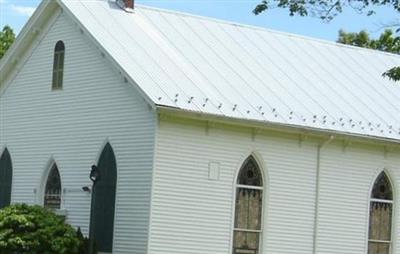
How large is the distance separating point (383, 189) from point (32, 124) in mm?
10461

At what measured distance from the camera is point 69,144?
32.0 m

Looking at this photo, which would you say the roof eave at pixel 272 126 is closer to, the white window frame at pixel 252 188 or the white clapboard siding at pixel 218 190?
the white clapboard siding at pixel 218 190

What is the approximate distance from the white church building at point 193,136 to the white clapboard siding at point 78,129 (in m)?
0.05

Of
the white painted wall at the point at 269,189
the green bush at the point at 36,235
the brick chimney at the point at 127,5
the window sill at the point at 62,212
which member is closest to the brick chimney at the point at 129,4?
the brick chimney at the point at 127,5

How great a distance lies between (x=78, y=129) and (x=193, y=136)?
13.6 ft

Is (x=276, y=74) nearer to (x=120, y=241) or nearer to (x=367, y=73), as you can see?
(x=367, y=73)

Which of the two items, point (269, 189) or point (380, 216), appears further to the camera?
point (380, 216)

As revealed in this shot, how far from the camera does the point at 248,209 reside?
100 ft

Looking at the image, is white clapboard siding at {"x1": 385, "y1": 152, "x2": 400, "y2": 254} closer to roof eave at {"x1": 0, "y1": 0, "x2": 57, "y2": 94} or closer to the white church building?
the white church building

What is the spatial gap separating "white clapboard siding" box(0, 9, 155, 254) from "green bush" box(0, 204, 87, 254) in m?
1.34

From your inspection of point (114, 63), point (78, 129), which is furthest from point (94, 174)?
point (114, 63)

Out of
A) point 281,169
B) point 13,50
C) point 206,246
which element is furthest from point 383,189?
point 13,50

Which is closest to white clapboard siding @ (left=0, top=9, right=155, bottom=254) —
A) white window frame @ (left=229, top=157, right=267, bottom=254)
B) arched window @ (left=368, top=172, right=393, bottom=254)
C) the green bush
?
the green bush

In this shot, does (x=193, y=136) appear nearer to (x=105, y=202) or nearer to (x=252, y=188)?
(x=252, y=188)
